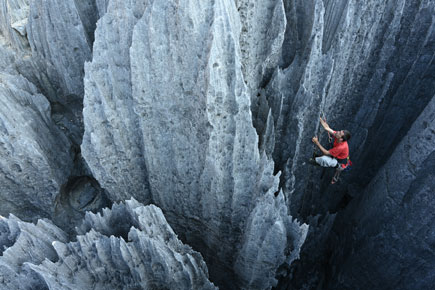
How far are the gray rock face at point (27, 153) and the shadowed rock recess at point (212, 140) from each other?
0.04 m

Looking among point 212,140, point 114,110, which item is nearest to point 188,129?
point 212,140

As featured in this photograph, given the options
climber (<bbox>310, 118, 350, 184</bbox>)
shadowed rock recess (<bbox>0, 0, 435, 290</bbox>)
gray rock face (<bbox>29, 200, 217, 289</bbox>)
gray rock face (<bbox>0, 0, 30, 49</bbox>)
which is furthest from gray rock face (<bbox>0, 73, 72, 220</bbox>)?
climber (<bbox>310, 118, 350, 184</bbox>)

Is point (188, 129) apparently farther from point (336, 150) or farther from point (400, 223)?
point (400, 223)

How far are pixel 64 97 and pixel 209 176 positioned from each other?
5.93 metres

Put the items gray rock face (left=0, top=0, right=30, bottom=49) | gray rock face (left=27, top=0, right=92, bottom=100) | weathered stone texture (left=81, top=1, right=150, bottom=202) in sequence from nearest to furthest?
weathered stone texture (left=81, top=1, right=150, bottom=202) → gray rock face (left=27, top=0, right=92, bottom=100) → gray rock face (left=0, top=0, right=30, bottom=49)

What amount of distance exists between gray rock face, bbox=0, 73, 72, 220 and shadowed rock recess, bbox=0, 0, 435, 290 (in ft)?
0.13

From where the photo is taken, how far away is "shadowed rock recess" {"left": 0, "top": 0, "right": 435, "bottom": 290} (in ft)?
19.2

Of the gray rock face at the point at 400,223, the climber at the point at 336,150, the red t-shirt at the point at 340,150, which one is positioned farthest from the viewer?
the red t-shirt at the point at 340,150

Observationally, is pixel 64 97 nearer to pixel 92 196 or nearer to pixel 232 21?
pixel 92 196

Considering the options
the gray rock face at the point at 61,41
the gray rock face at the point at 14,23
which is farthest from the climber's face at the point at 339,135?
the gray rock face at the point at 14,23

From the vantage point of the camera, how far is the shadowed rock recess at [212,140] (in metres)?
5.86

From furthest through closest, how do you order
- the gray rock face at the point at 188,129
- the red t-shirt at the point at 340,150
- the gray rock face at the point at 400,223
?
1. the red t-shirt at the point at 340,150
2. the gray rock face at the point at 400,223
3. the gray rock face at the point at 188,129

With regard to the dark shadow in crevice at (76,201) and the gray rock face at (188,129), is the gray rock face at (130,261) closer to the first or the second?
the gray rock face at (188,129)

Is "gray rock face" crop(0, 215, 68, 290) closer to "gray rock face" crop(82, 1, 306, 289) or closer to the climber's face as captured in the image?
"gray rock face" crop(82, 1, 306, 289)
